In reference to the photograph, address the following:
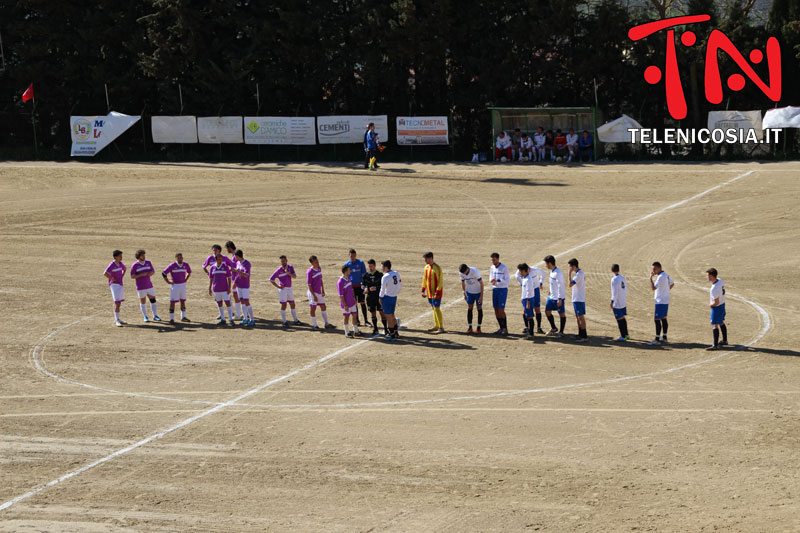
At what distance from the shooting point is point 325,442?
535 inches

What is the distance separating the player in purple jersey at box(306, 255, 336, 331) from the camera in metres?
19.9

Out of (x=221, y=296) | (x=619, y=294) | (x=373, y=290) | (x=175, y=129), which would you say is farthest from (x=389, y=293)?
(x=175, y=129)

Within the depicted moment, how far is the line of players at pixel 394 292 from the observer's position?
1864 centimetres

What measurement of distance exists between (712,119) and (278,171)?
19.0 meters

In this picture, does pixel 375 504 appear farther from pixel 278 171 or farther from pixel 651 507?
pixel 278 171

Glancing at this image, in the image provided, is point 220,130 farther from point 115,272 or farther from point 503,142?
point 115,272

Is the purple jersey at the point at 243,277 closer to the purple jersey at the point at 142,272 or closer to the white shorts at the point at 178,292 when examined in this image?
the white shorts at the point at 178,292

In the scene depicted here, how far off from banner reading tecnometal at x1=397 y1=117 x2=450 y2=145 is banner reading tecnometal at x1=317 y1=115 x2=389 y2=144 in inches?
33.7

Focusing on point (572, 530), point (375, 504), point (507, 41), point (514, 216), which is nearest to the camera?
point (572, 530)

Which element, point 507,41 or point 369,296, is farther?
point 507,41

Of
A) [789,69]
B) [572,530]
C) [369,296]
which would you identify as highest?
[789,69]

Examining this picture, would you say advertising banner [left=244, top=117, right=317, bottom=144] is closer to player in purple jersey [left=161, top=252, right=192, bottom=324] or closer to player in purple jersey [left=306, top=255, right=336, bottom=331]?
player in purple jersey [left=161, top=252, right=192, bottom=324]

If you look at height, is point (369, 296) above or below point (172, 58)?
below

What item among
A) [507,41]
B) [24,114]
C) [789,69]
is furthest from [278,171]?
[789,69]
